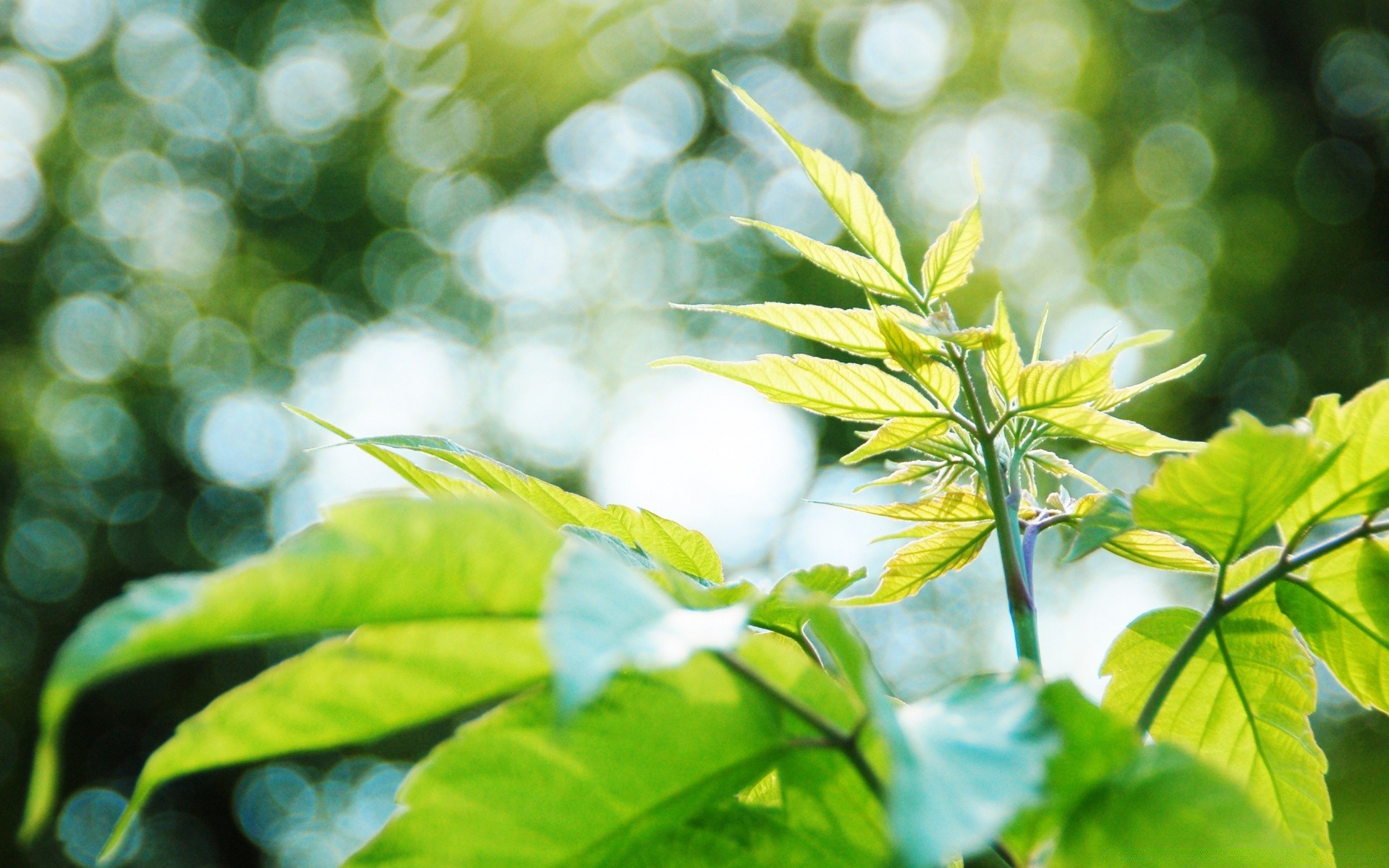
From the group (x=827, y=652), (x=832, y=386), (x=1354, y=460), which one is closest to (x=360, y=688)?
(x=827, y=652)

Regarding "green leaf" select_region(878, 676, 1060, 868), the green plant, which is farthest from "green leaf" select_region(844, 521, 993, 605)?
"green leaf" select_region(878, 676, 1060, 868)

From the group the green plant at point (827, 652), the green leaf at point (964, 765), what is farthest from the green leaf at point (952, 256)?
the green leaf at point (964, 765)

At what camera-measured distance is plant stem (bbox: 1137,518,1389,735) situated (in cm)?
41

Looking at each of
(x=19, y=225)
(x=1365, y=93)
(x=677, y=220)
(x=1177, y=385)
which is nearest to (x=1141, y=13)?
(x=1365, y=93)

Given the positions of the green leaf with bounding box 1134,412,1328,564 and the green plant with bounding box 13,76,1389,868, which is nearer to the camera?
the green plant with bounding box 13,76,1389,868

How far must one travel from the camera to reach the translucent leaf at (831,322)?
0.48 m

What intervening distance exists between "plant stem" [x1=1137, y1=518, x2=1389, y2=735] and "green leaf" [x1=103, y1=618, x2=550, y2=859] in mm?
262

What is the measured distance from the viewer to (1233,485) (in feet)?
1.30

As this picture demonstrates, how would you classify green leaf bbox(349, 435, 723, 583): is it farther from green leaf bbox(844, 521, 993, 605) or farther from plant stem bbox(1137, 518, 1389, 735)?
plant stem bbox(1137, 518, 1389, 735)

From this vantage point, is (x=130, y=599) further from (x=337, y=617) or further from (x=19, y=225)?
(x=19, y=225)

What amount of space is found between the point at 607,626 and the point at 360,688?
0.11 meters

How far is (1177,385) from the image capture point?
614 cm

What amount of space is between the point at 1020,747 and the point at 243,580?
0.67ft

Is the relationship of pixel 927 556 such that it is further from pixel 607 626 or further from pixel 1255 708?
pixel 607 626
